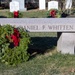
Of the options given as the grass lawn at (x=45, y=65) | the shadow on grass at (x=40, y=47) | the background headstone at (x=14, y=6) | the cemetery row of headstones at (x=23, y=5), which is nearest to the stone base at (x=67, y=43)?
the grass lawn at (x=45, y=65)

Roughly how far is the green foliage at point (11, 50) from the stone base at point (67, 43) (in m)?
1.02

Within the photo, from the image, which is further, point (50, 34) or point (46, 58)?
point (50, 34)

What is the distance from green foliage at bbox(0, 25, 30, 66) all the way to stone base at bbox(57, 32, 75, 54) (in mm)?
1021

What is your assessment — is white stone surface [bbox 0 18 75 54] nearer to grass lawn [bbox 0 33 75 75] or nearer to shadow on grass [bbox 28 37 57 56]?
grass lawn [bbox 0 33 75 75]

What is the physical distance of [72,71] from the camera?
618 cm

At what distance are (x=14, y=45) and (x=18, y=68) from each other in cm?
61

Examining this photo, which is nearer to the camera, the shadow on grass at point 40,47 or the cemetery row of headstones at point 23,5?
the shadow on grass at point 40,47

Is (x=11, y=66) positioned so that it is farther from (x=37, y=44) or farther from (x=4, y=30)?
(x=37, y=44)

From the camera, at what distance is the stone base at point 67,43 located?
7.43 meters

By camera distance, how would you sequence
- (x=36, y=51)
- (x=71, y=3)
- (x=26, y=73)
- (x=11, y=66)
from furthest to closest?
(x=71, y=3), (x=36, y=51), (x=11, y=66), (x=26, y=73)

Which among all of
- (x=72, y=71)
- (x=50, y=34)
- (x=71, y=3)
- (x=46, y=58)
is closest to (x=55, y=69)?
(x=72, y=71)

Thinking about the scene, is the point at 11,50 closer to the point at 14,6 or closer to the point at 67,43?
the point at 67,43

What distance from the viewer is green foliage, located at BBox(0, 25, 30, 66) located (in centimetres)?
653

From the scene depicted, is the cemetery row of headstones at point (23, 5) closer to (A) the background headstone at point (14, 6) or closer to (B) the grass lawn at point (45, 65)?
(A) the background headstone at point (14, 6)
